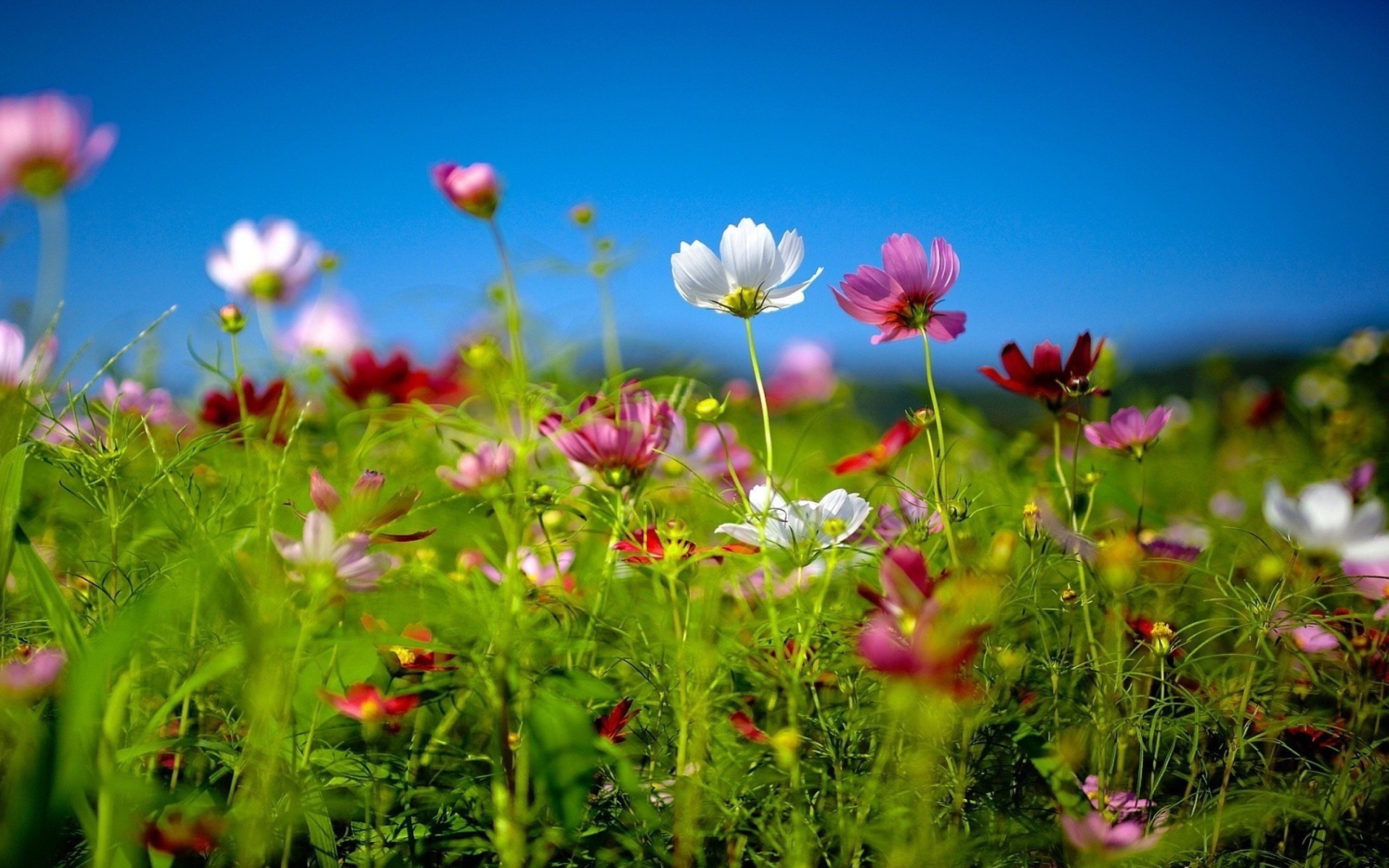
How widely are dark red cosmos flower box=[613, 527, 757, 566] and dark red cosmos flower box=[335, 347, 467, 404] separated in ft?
1.45

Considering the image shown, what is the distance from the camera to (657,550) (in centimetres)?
60

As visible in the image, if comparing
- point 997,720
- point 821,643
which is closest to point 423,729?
point 821,643

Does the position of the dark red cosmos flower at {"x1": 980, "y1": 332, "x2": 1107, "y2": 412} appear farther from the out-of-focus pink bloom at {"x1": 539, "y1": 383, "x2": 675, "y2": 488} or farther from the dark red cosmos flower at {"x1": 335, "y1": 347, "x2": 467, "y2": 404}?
the dark red cosmos flower at {"x1": 335, "y1": 347, "x2": 467, "y2": 404}

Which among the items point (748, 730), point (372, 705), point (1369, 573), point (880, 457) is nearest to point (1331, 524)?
point (1369, 573)

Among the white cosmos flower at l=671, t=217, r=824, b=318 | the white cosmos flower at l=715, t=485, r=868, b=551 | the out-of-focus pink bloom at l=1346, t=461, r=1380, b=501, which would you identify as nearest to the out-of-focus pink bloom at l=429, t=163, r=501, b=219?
the white cosmos flower at l=671, t=217, r=824, b=318

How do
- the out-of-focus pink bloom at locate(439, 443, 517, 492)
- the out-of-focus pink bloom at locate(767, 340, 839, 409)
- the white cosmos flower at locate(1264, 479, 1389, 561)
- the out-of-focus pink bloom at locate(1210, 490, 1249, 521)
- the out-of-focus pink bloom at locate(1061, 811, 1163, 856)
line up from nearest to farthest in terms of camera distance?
the out-of-focus pink bloom at locate(1061, 811, 1163, 856), the out-of-focus pink bloom at locate(439, 443, 517, 492), the white cosmos flower at locate(1264, 479, 1389, 561), the out-of-focus pink bloom at locate(1210, 490, 1249, 521), the out-of-focus pink bloom at locate(767, 340, 839, 409)

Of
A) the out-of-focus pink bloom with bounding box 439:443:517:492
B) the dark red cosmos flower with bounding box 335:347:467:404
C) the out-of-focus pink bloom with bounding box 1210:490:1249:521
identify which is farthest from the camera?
the out-of-focus pink bloom with bounding box 1210:490:1249:521

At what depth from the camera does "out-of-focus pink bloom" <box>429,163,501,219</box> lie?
58 cm

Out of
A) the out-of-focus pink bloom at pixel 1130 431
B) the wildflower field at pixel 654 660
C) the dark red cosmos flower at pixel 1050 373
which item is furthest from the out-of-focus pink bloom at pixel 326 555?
the out-of-focus pink bloom at pixel 1130 431

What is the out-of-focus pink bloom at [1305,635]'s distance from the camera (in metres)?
0.62

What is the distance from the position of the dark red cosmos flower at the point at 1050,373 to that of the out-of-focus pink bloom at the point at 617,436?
0.27m

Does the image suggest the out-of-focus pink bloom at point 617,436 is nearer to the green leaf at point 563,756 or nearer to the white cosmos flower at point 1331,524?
the green leaf at point 563,756

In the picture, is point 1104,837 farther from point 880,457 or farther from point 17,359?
point 17,359

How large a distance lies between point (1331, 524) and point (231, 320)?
3.10 feet
